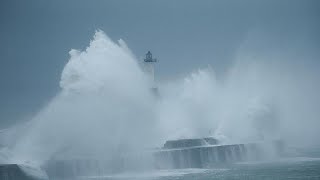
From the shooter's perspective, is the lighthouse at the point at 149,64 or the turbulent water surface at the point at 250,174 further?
the lighthouse at the point at 149,64

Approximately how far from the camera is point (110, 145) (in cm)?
4300

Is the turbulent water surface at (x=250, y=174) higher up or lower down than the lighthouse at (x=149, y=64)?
lower down

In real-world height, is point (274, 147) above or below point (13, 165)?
above

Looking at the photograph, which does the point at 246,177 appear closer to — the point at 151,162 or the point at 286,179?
the point at 286,179

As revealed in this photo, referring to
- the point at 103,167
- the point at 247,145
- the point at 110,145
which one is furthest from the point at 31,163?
the point at 247,145

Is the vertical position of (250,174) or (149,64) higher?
(149,64)

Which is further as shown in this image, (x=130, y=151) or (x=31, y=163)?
(x=130, y=151)

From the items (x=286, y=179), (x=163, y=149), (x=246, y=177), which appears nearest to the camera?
(x=286, y=179)

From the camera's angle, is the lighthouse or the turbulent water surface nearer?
the turbulent water surface

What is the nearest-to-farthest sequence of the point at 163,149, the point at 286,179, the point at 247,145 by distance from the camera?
the point at 286,179, the point at 163,149, the point at 247,145

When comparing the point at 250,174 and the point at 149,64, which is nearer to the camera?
the point at 250,174

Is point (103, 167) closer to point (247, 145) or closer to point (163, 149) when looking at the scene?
point (163, 149)

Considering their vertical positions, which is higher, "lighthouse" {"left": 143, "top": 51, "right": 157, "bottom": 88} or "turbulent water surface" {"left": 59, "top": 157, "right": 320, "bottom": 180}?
"lighthouse" {"left": 143, "top": 51, "right": 157, "bottom": 88}

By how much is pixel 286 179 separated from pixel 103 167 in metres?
17.0
